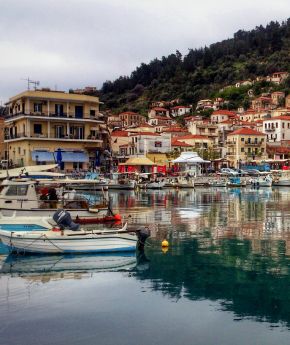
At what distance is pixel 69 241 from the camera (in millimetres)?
18000

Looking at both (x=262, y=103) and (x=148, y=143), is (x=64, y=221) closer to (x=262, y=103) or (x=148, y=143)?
(x=148, y=143)

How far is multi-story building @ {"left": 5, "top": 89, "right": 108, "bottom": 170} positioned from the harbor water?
123 ft

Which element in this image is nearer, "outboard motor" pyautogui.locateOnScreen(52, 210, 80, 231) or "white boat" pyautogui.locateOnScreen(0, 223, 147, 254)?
"white boat" pyautogui.locateOnScreen(0, 223, 147, 254)

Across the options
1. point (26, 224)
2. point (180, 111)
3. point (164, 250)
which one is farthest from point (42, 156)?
point (180, 111)

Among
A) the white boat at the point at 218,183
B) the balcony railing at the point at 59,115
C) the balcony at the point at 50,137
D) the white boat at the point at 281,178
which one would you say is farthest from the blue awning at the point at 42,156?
the white boat at the point at 281,178

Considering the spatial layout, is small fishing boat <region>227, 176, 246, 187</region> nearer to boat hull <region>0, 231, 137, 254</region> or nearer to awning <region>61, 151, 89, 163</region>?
awning <region>61, 151, 89, 163</region>

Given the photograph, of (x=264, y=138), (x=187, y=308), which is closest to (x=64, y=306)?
(x=187, y=308)

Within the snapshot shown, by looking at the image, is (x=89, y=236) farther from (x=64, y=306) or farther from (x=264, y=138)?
(x=264, y=138)

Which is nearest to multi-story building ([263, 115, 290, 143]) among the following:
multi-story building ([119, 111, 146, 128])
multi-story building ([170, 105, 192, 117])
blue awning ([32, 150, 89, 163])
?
multi-story building ([119, 111, 146, 128])

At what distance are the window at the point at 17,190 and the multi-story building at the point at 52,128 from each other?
101 feet

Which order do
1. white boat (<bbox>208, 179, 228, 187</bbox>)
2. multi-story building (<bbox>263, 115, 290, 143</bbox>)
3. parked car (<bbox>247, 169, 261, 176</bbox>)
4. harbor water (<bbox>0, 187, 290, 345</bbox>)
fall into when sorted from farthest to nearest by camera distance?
multi-story building (<bbox>263, 115, 290, 143</bbox>), parked car (<bbox>247, 169, 261, 176</bbox>), white boat (<bbox>208, 179, 228, 187</bbox>), harbor water (<bbox>0, 187, 290, 345</bbox>)

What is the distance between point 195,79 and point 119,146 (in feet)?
300

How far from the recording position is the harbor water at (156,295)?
35.5ft

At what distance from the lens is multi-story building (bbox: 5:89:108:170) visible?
56503mm
